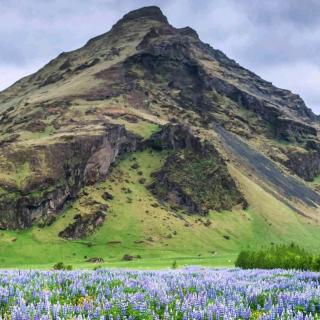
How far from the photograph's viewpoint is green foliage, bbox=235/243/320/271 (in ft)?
103

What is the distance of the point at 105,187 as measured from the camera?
189 meters

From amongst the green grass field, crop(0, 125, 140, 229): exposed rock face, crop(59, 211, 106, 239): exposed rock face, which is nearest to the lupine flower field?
the green grass field

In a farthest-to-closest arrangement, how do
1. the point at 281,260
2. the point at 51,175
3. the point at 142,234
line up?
1. the point at 51,175
2. the point at 142,234
3. the point at 281,260

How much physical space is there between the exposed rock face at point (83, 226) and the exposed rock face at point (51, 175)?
8.91m

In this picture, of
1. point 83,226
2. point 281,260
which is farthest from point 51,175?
point 281,260

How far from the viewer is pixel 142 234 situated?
Answer: 543 ft

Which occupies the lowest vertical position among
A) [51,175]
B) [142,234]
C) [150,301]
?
[142,234]

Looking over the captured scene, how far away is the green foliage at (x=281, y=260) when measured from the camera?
3142cm

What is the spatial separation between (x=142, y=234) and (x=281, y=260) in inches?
5260

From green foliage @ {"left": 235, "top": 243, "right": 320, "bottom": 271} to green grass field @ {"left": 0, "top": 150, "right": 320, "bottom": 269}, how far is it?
96600mm

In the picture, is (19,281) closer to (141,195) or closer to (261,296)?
(261,296)

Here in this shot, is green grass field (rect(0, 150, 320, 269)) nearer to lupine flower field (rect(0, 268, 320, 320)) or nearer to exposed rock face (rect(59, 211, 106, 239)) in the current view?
exposed rock face (rect(59, 211, 106, 239))

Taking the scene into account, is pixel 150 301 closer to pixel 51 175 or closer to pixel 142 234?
pixel 142 234

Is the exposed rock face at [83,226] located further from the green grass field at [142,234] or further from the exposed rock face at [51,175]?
the exposed rock face at [51,175]
